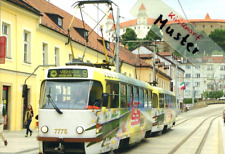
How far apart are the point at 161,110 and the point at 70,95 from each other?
13247mm

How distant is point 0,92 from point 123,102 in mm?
11999

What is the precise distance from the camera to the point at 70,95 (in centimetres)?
1073

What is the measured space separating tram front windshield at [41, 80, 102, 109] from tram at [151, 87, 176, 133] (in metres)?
9.72

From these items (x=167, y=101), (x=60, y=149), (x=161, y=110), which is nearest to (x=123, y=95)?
(x=60, y=149)

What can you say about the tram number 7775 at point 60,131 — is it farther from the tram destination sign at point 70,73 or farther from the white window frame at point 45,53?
the white window frame at point 45,53

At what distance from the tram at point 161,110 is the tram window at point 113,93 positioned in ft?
25.3

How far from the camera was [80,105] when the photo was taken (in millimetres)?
10680

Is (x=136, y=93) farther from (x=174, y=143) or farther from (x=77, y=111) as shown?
(x=77, y=111)

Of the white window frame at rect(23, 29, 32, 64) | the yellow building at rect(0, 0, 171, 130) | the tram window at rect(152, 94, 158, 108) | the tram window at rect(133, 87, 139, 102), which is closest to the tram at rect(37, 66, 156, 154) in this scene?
the tram window at rect(133, 87, 139, 102)

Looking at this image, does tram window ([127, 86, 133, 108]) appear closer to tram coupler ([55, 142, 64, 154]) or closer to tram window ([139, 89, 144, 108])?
tram window ([139, 89, 144, 108])

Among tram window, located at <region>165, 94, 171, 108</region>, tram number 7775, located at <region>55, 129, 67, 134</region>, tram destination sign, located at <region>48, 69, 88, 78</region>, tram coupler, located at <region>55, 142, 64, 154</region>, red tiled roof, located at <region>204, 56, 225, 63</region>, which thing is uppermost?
tram destination sign, located at <region>48, 69, 88, 78</region>

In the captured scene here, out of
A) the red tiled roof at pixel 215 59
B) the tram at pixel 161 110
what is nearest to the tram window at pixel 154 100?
the tram at pixel 161 110

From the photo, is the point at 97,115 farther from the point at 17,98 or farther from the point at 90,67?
the point at 17,98

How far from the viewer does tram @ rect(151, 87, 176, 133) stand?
69.5 feet
